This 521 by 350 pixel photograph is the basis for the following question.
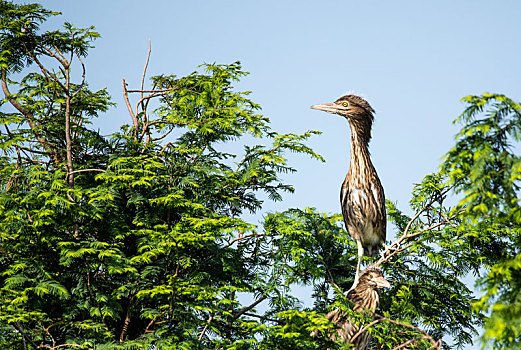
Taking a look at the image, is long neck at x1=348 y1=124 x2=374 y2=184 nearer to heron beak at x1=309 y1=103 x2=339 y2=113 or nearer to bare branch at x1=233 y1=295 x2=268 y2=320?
heron beak at x1=309 y1=103 x2=339 y2=113

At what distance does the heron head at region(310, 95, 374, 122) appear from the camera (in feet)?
30.3

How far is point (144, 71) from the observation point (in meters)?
10.6

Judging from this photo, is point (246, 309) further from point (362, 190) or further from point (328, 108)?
point (328, 108)

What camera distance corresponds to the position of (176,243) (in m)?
8.40

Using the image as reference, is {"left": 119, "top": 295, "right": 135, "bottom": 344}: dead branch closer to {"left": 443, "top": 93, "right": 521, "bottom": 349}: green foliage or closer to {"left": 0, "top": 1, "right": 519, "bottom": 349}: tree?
{"left": 0, "top": 1, "right": 519, "bottom": 349}: tree

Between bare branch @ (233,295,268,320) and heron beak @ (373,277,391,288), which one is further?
bare branch @ (233,295,268,320)

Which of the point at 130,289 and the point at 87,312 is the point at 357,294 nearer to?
the point at 130,289

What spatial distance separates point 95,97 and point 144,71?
1.20 metres

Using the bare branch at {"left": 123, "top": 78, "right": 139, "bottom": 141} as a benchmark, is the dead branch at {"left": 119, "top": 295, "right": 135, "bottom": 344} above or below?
below

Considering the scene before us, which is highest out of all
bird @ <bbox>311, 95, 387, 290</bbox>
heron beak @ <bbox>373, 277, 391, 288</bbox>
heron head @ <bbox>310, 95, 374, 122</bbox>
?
heron head @ <bbox>310, 95, 374, 122</bbox>

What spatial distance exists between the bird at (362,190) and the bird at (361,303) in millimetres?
237

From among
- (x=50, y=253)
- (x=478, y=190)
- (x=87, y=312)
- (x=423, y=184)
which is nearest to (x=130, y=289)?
(x=87, y=312)

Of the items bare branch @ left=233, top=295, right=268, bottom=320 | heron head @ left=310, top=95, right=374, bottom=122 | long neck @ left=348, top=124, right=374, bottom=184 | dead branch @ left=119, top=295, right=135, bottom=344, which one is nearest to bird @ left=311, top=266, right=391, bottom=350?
bare branch @ left=233, top=295, right=268, bottom=320

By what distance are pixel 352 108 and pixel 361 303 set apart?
9.42 ft
